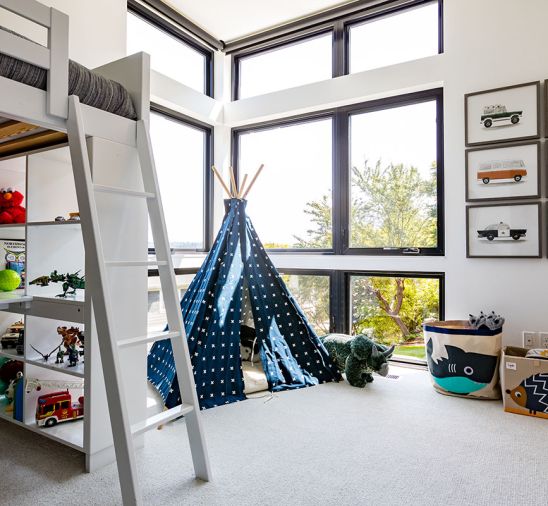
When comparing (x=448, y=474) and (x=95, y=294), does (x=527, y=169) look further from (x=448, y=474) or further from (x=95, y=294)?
(x=95, y=294)

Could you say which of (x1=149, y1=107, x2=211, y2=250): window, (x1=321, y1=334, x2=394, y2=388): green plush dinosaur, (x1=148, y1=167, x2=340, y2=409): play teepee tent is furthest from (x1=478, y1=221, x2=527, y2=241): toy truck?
(x1=149, y1=107, x2=211, y2=250): window

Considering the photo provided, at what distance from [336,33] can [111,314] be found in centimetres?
334

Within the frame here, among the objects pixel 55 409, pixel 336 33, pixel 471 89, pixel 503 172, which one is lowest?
pixel 55 409

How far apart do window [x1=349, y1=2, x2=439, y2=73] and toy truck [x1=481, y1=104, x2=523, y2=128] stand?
0.73 meters

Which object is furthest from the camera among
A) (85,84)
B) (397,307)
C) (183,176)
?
(183,176)

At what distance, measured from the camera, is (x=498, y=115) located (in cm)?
296

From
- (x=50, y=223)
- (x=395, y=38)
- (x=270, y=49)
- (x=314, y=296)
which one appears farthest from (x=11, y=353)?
→ (x=395, y=38)

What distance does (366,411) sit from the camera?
250 centimetres

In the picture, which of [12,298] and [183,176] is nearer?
[12,298]

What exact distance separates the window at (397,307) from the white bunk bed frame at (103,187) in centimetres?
210

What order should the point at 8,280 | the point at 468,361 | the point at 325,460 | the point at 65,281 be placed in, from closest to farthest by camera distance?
1. the point at 325,460
2. the point at 65,281
3. the point at 8,280
4. the point at 468,361

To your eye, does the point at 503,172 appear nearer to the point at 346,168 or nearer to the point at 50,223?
the point at 346,168

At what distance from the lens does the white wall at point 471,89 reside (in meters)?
2.87

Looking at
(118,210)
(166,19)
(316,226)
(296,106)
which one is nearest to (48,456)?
(118,210)
